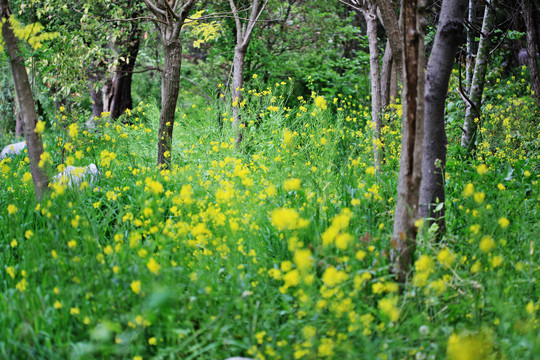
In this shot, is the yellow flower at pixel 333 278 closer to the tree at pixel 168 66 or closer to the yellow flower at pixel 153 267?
the yellow flower at pixel 153 267

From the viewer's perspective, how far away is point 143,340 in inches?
83.1

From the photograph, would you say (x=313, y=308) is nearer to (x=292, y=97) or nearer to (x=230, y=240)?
(x=230, y=240)

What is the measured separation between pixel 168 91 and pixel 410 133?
337cm

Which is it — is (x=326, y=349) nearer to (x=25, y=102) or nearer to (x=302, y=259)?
(x=302, y=259)

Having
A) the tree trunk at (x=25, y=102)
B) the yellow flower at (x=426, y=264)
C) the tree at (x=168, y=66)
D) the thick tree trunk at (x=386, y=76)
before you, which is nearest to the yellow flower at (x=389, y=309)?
the yellow flower at (x=426, y=264)

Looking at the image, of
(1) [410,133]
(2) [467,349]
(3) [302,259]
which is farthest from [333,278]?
(1) [410,133]

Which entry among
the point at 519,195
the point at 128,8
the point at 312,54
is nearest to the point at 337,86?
the point at 312,54

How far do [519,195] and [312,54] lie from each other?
6773 mm

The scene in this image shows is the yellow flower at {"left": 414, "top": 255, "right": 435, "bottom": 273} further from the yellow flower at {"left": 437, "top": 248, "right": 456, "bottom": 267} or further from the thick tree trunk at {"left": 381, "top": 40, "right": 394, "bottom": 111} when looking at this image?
the thick tree trunk at {"left": 381, "top": 40, "right": 394, "bottom": 111}

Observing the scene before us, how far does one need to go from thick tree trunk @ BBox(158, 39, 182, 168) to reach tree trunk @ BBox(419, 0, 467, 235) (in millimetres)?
2904

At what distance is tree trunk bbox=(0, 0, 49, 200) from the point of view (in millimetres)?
3602

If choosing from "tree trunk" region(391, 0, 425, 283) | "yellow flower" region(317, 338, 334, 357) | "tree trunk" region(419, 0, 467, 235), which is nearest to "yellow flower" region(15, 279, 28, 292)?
"yellow flower" region(317, 338, 334, 357)

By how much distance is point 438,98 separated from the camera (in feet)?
9.84

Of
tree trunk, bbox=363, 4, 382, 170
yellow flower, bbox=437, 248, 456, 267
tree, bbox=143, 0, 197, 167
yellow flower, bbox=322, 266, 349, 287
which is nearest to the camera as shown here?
yellow flower, bbox=322, 266, 349, 287
